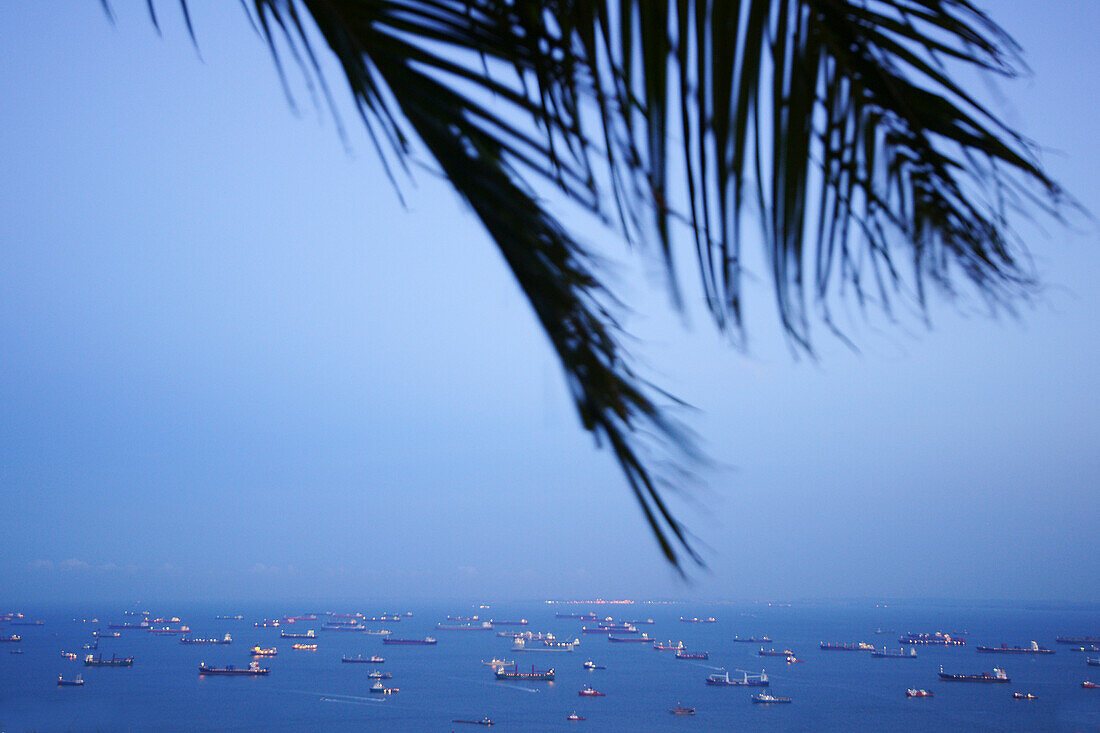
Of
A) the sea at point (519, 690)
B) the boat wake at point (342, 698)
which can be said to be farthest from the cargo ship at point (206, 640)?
the boat wake at point (342, 698)

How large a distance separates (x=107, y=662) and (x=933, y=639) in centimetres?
3476

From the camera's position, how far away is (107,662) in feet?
86.9

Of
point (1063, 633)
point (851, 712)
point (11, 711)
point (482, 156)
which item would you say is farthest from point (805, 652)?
point (482, 156)

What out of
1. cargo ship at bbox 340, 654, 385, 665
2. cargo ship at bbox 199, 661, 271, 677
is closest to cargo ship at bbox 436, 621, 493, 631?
cargo ship at bbox 340, 654, 385, 665

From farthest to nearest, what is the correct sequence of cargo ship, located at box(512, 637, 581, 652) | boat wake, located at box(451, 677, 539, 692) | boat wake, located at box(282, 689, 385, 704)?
cargo ship, located at box(512, 637, 581, 652), boat wake, located at box(451, 677, 539, 692), boat wake, located at box(282, 689, 385, 704)

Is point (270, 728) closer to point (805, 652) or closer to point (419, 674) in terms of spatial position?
point (419, 674)

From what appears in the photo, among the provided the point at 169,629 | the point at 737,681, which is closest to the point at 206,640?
the point at 169,629

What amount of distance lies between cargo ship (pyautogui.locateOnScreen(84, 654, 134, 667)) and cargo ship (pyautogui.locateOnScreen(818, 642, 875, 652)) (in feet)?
86.1

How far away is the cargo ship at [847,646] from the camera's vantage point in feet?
112

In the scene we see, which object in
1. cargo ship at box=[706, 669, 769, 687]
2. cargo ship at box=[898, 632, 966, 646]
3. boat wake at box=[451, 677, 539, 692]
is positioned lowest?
cargo ship at box=[898, 632, 966, 646]

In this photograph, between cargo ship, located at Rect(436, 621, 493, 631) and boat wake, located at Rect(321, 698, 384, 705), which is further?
cargo ship, located at Rect(436, 621, 493, 631)

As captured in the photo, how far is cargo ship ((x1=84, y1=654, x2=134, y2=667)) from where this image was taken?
1022 inches

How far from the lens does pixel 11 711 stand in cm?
1723

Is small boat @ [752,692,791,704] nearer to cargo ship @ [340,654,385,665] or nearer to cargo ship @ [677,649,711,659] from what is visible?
cargo ship @ [677,649,711,659]
